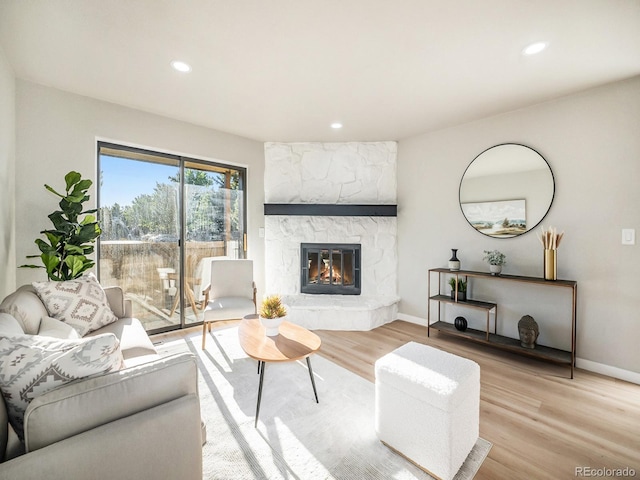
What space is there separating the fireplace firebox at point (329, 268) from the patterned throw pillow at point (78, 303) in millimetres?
2349

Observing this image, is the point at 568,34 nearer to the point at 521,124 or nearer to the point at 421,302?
the point at 521,124

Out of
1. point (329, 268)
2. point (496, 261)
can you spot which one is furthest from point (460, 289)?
point (329, 268)

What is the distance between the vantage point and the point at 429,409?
4.73 feet

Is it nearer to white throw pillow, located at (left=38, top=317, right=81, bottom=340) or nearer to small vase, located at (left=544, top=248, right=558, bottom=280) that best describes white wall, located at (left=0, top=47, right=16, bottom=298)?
white throw pillow, located at (left=38, top=317, right=81, bottom=340)

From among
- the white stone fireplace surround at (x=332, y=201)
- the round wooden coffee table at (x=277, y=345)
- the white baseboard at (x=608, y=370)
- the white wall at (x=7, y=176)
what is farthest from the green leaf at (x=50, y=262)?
the white baseboard at (x=608, y=370)

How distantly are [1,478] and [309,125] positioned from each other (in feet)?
11.4

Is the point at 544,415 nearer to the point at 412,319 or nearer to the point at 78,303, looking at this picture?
the point at 412,319

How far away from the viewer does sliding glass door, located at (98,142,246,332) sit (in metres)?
3.12

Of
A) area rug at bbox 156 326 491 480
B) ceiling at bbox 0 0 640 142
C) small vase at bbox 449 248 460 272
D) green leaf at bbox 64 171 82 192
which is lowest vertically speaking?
area rug at bbox 156 326 491 480

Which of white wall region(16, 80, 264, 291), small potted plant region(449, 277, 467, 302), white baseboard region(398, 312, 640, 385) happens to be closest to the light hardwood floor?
white baseboard region(398, 312, 640, 385)

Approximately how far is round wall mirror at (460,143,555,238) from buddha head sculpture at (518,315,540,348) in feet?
2.89

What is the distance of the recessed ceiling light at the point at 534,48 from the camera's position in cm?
195

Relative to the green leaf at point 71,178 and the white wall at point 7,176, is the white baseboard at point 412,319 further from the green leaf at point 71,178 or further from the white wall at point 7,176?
the white wall at point 7,176

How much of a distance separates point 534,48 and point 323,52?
1470mm
